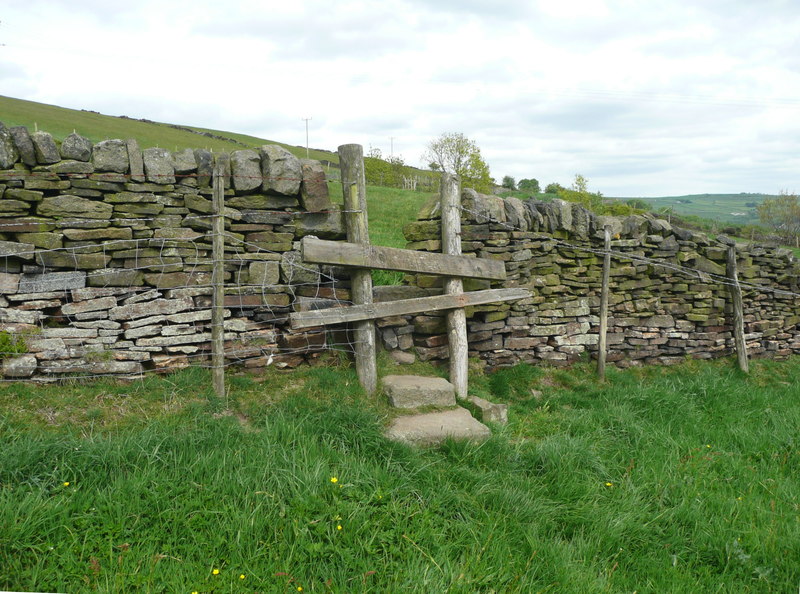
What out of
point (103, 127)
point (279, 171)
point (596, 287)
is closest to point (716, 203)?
point (103, 127)

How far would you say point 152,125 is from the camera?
4744 cm

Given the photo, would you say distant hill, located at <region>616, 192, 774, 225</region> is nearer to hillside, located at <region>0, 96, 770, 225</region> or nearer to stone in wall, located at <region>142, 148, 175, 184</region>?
hillside, located at <region>0, 96, 770, 225</region>

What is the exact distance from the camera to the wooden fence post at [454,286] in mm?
6207

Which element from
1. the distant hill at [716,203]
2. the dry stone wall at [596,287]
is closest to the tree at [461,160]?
the dry stone wall at [596,287]

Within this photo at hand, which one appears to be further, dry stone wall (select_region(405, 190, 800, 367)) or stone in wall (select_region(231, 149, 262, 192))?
dry stone wall (select_region(405, 190, 800, 367))

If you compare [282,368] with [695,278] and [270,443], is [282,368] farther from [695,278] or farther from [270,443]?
[695,278]

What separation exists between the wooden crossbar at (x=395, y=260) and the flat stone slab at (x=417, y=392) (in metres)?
1.22

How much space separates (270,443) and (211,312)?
72.2 inches

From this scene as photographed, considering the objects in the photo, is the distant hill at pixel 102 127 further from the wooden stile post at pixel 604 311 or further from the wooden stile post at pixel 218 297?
the wooden stile post at pixel 218 297

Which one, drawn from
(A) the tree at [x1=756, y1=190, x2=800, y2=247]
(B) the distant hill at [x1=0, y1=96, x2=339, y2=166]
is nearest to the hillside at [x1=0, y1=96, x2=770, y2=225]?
(B) the distant hill at [x1=0, y1=96, x2=339, y2=166]

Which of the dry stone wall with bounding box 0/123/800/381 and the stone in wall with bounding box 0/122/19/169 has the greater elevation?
the stone in wall with bounding box 0/122/19/169

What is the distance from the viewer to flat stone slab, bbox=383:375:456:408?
5435 mm

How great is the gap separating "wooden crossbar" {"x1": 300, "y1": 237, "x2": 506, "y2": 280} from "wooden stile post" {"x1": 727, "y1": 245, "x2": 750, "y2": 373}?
5182mm

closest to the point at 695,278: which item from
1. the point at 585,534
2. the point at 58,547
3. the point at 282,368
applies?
the point at 585,534
